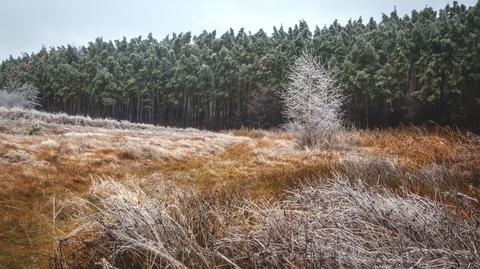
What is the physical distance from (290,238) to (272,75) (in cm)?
5646

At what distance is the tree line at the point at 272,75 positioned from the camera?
139 ft

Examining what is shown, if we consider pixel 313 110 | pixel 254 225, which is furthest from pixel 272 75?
pixel 254 225

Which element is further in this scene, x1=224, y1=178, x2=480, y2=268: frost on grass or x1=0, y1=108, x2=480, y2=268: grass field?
x1=0, y1=108, x2=480, y2=268: grass field

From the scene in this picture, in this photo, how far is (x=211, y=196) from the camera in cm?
500

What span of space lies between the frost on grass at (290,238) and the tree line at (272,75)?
27109 mm

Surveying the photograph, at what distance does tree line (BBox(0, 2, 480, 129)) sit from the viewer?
42.2 m

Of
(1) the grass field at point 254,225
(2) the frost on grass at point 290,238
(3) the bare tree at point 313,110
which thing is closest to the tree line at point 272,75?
(3) the bare tree at point 313,110

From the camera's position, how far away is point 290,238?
3061 millimetres

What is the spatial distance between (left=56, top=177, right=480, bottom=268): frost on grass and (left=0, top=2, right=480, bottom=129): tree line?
27109 millimetres

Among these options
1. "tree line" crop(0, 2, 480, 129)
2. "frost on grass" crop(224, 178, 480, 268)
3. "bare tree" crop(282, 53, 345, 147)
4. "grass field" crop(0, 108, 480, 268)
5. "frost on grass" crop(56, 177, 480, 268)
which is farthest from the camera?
"tree line" crop(0, 2, 480, 129)

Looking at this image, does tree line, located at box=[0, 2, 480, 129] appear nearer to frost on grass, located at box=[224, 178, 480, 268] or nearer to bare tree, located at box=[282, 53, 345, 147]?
bare tree, located at box=[282, 53, 345, 147]

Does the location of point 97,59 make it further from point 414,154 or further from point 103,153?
point 414,154

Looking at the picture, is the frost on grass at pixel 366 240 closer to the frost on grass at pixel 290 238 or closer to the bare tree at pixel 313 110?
the frost on grass at pixel 290 238

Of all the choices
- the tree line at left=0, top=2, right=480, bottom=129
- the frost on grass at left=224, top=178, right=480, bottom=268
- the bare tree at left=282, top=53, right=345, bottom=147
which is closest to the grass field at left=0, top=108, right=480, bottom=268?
the frost on grass at left=224, top=178, right=480, bottom=268
